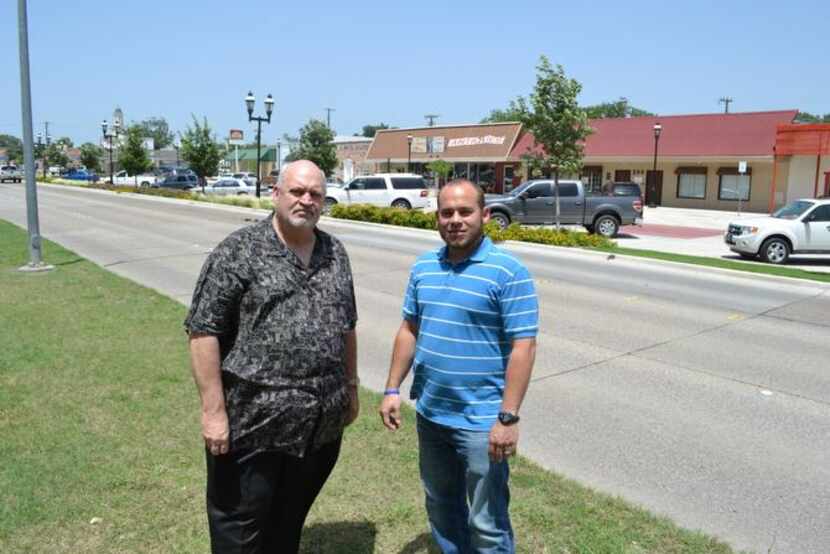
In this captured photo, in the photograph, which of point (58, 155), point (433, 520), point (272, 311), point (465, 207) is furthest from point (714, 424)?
point (58, 155)

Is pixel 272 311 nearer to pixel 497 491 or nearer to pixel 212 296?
pixel 212 296

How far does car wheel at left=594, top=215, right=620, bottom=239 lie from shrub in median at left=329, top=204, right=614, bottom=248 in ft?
10.7

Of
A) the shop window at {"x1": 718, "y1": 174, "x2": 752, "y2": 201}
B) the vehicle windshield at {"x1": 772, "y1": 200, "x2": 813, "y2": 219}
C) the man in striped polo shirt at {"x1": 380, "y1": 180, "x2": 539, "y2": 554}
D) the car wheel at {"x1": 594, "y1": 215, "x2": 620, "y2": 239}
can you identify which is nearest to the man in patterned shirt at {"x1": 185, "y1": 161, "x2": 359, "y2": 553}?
the man in striped polo shirt at {"x1": 380, "y1": 180, "x2": 539, "y2": 554}

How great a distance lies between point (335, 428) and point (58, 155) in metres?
113

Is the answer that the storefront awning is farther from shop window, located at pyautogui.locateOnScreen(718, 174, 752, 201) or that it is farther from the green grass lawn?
the green grass lawn

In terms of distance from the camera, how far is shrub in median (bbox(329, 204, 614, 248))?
1912cm

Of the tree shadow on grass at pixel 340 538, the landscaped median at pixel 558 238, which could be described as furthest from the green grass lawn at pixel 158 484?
the landscaped median at pixel 558 238

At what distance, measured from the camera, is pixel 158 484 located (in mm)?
4152

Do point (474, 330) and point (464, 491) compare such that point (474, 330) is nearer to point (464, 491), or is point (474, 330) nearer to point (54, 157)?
point (464, 491)

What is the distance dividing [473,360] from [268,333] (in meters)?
0.83

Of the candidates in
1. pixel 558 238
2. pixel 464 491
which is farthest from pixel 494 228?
pixel 464 491

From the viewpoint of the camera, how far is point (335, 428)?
Result: 2.86 metres

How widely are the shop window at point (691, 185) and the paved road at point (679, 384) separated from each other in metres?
28.7

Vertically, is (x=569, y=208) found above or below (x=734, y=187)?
below
